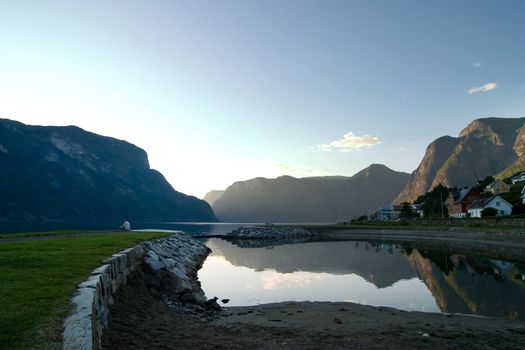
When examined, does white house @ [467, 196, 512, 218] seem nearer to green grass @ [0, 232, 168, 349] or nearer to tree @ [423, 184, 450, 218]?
tree @ [423, 184, 450, 218]

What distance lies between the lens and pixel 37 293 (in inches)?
327

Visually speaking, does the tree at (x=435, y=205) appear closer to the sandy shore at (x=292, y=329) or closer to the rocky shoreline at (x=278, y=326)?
the rocky shoreline at (x=278, y=326)

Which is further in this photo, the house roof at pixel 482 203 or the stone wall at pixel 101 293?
the house roof at pixel 482 203

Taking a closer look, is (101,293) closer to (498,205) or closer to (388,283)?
(388,283)

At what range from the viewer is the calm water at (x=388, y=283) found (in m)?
19.3

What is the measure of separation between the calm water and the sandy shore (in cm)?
391

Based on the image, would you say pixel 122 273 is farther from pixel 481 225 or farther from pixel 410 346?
pixel 481 225

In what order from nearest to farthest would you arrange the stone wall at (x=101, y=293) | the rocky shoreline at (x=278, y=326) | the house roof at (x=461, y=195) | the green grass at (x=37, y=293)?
the green grass at (x=37, y=293), the stone wall at (x=101, y=293), the rocky shoreline at (x=278, y=326), the house roof at (x=461, y=195)

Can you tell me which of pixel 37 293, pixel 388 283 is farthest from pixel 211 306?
pixel 388 283

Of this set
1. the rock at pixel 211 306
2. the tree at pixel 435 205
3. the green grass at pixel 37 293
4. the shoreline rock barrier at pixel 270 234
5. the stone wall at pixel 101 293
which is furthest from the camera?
the tree at pixel 435 205

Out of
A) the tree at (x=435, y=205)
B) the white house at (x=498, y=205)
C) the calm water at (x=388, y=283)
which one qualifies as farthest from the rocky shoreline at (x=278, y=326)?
the tree at (x=435, y=205)

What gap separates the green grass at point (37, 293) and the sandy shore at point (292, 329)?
1.51 m

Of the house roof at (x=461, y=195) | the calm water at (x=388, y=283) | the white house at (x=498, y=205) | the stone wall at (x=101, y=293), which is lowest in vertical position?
the calm water at (x=388, y=283)

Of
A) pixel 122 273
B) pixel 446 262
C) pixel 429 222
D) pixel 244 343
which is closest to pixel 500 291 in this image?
pixel 446 262
